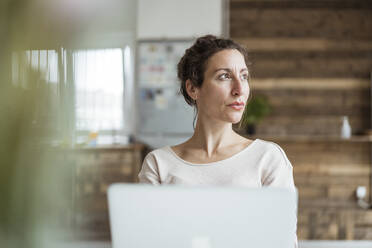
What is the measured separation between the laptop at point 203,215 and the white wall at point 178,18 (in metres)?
3.58

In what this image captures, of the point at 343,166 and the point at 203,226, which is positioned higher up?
the point at 203,226

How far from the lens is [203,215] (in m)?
0.70

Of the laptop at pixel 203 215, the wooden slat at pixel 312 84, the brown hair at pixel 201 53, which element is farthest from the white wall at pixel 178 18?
the laptop at pixel 203 215

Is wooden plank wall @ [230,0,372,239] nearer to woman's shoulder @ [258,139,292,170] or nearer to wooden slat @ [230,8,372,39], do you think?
wooden slat @ [230,8,372,39]

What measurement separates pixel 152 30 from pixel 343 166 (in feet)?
8.45

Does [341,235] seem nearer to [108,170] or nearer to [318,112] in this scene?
[318,112]

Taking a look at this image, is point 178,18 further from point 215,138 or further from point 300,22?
point 215,138

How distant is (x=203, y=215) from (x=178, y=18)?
3.68 meters

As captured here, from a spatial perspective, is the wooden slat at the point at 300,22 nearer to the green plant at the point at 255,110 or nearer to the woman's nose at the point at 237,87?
the green plant at the point at 255,110

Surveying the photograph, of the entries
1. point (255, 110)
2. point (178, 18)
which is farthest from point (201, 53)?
point (178, 18)

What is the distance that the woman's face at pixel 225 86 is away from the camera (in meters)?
1.24

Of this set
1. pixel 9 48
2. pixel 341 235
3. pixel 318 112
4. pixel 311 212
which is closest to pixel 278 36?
pixel 318 112

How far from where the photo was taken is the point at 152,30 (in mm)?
4152

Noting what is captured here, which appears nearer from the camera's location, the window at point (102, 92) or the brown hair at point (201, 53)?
the brown hair at point (201, 53)
